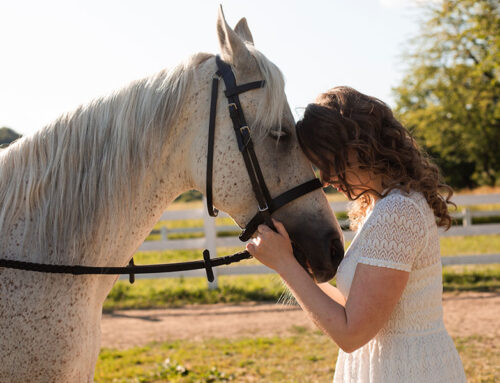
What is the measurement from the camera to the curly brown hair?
6.28 ft

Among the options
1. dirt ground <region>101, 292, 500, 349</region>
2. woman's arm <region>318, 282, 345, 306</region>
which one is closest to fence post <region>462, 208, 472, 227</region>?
dirt ground <region>101, 292, 500, 349</region>

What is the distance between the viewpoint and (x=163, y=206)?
2.20 m

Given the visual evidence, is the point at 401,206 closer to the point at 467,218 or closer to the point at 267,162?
the point at 267,162

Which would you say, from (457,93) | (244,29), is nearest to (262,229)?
(244,29)

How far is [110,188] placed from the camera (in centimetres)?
199

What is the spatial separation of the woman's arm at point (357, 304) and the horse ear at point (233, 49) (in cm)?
98

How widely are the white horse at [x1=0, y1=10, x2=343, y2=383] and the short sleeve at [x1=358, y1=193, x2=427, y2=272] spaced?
0.82 ft

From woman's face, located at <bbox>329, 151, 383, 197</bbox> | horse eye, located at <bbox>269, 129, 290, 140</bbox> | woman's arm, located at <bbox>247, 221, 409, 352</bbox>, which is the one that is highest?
horse eye, located at <bbox>269, 129, 290, 140</bbox>

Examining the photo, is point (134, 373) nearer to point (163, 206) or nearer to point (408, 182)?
point (163, 206)

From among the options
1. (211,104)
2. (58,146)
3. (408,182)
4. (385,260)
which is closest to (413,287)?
(385,260)

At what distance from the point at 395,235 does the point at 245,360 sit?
3786mm

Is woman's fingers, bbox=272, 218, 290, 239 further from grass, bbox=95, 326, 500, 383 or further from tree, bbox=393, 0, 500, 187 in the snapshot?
tree, bbox=393, 0, 500, 187

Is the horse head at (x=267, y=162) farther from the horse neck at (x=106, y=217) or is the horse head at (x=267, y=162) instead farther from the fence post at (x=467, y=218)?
the fence post at (x=467, y=218)

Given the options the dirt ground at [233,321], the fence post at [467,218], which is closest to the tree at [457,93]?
the fence post at [467,218]
